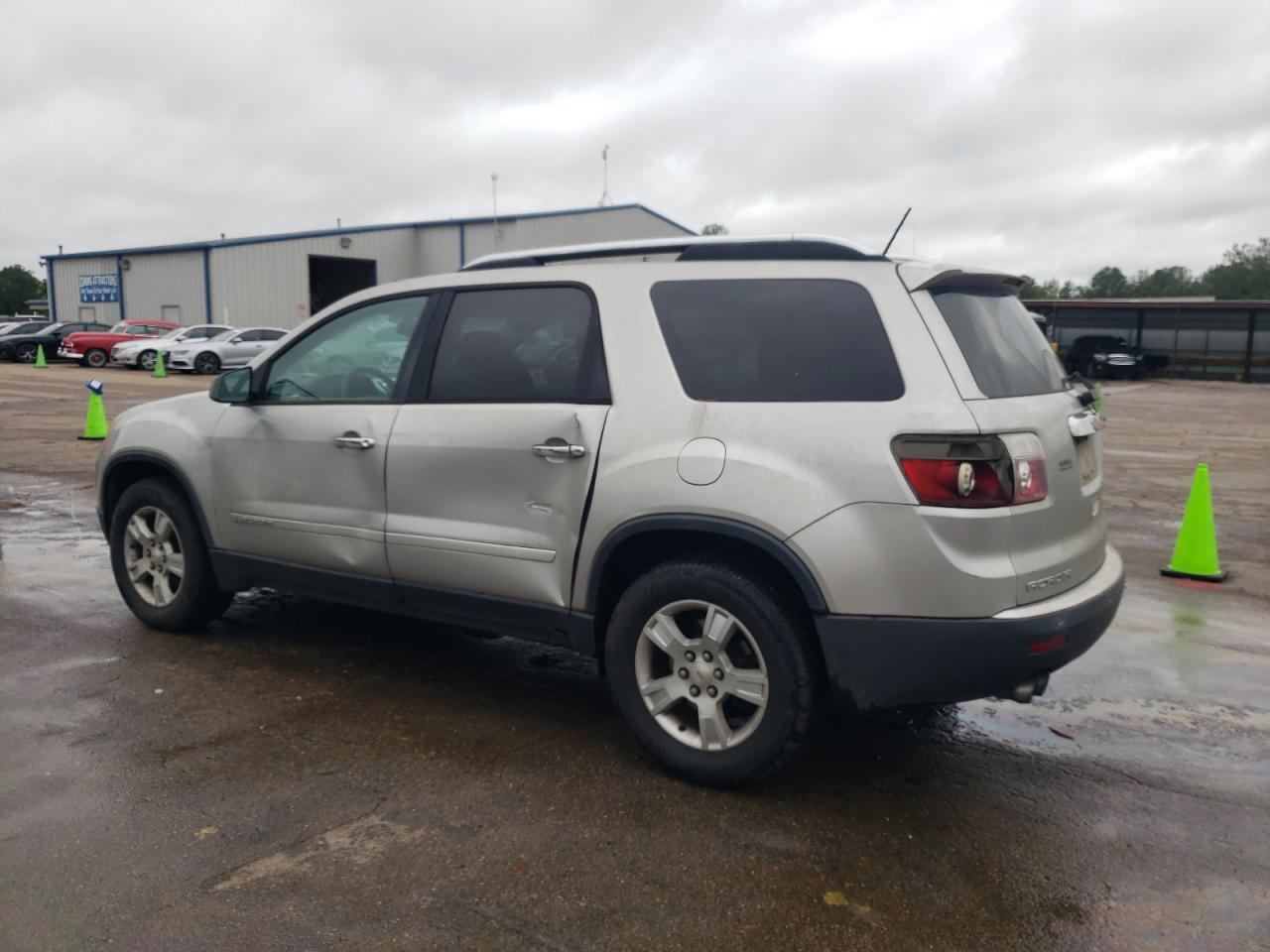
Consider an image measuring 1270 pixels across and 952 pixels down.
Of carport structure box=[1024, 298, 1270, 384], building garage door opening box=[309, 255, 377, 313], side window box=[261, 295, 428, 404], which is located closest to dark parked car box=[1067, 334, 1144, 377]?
carport structure box=[1024, 298, 1270, 384]

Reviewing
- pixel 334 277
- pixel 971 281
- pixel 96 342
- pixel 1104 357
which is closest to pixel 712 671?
pixel 971 281

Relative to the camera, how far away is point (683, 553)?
376cm

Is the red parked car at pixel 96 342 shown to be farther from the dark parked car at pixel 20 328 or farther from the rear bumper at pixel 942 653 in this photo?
the rear bumper at pixel 942 653

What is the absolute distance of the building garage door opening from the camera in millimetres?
42475

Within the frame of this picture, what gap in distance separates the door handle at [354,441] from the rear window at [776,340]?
142 centimetres

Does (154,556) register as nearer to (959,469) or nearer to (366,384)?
(366,384)

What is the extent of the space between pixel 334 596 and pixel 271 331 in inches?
1144

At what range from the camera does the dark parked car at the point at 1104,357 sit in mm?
38188

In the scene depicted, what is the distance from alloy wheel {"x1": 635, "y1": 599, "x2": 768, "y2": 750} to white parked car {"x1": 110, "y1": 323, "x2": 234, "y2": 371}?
1215 inches

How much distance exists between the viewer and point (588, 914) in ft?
9.69

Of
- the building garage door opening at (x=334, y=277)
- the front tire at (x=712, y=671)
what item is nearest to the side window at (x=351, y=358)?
the front tire at (x=712, y=671)

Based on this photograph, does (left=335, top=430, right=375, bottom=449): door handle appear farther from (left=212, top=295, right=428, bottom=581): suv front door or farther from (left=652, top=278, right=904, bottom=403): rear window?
(left=652, top=278, right=904, bottom=403): rear window

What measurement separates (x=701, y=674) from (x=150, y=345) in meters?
32.4

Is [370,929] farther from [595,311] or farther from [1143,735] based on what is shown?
[1143,735]
